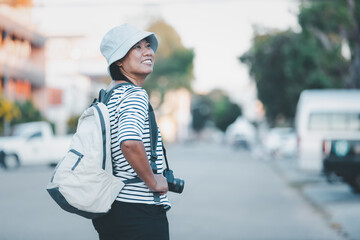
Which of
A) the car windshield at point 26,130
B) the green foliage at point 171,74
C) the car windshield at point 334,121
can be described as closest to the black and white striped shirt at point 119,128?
the car windshield at point 334,121

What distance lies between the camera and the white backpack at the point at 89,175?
2717 millimetres

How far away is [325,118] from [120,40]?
49.2ft

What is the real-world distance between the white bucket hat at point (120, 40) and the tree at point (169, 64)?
58912mm

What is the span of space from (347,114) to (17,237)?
11.7m

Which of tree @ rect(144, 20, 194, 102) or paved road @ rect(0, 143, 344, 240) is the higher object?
tree @ rect(144, 20, 194, 102)

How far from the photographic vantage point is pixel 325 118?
17250mm

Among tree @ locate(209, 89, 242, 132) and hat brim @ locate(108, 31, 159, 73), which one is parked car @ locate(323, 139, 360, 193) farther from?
tree @ locate(209, 89, 242, 132)

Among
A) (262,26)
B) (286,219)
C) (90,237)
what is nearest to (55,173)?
(90,237)

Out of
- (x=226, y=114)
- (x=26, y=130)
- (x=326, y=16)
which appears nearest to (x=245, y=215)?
(x=326, y=16)

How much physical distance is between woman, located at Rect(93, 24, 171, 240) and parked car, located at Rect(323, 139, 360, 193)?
9677mm

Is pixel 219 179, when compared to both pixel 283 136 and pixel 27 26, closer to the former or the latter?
pixel 283 136

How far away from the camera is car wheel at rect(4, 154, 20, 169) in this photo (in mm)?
24219

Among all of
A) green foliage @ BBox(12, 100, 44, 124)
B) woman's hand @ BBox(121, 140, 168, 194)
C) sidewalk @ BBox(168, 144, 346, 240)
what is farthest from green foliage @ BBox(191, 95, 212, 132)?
woman's hand @ BBox(121, 140, 168, 194)

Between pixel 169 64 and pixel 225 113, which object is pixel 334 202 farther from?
pixel 225 113
